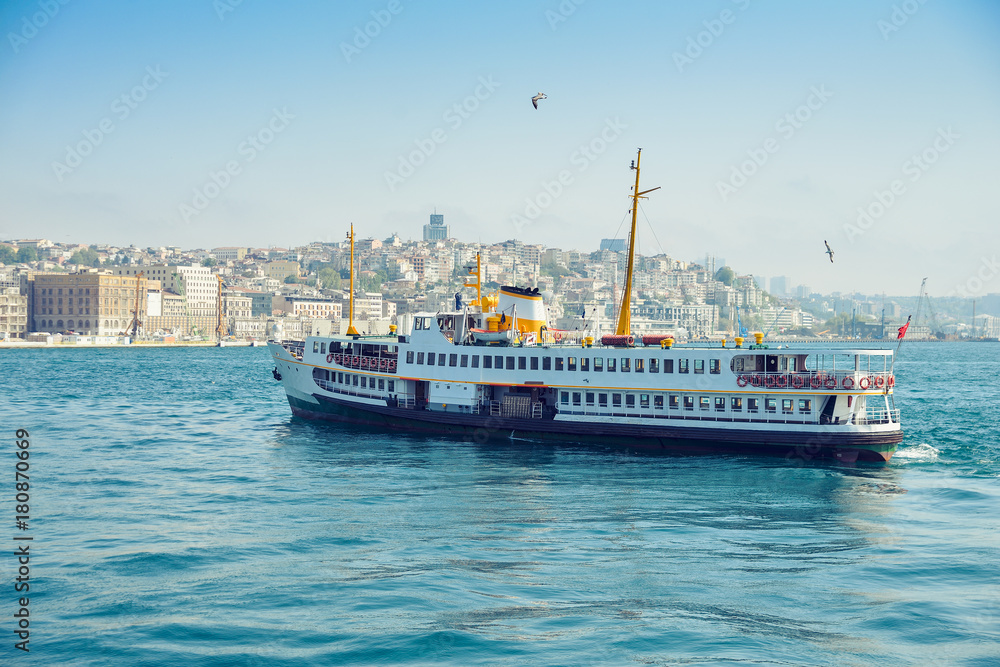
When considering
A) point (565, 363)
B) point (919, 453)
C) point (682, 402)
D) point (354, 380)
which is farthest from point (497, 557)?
point (919, 453)

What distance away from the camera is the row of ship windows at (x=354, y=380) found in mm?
34875

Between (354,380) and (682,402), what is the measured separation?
14.2 metres

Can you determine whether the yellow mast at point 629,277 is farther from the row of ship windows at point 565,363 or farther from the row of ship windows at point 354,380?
the row of ship windows at point 354,380

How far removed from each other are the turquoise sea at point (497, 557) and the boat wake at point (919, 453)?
23 cm

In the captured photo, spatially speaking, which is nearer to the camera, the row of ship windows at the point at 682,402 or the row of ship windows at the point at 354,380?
the row of ship windows at the point at 682,402

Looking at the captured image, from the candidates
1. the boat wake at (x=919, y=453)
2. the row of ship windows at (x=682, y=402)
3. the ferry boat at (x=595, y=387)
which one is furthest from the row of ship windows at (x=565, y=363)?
the boat wake at (x=919, y=453)

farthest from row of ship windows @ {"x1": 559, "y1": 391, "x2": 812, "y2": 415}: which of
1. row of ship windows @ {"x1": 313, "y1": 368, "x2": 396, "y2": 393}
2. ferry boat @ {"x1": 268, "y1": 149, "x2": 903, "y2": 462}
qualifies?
→ row of ship windows @ {"x1": 313, "y1": 368, "x2": 396, "y2": 393}

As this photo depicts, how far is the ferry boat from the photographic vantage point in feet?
92.3

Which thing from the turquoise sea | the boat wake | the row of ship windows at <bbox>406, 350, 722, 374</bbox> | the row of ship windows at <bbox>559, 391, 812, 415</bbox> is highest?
the row of ship windows at <bbox>406, 350, 722, 374</bbox>

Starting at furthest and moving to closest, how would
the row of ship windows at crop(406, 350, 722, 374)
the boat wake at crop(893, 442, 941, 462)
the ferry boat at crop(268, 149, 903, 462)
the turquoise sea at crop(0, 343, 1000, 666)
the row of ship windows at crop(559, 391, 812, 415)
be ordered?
the boat wake at crop(893, 442, 941, 462) → the row of ship windows at crop(406, 350, 722, 374) → the row of ship windows at crop(559, 391, 812, 415) → the ferry boat at crop(268, 149, 903, 462) → the turquoise sea at crop(0, 343, 1000, 666)

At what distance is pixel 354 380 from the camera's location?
35.9 m

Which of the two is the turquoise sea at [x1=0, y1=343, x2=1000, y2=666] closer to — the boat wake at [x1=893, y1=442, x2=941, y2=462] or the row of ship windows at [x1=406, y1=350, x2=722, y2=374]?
the boat wake at [x1=893, y1=442, x2=941, y2=462]

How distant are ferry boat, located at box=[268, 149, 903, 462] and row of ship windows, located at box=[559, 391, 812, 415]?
0.04 metres

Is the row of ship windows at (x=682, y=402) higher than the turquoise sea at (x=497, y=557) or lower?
higher
